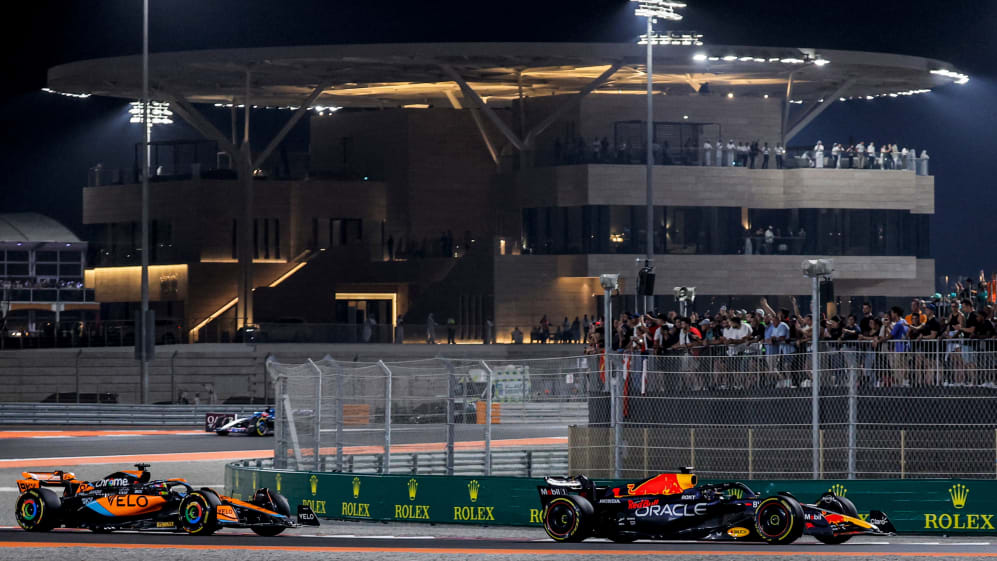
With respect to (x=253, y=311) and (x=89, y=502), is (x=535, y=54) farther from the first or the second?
(x=89, y=502)

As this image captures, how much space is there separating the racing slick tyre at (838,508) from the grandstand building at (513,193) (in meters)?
41.2

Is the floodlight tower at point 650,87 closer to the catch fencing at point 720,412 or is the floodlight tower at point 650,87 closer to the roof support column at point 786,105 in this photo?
the roof support column at point 786,105

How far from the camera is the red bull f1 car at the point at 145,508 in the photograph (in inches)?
771

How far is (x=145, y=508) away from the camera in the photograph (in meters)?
20.1

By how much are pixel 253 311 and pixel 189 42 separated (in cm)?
1375

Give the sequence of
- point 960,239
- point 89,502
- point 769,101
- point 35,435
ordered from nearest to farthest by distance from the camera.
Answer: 1. point 89,502
2. point 35,435
3. point 769,101
4. point 960,239

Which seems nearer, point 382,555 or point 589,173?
point 382,555

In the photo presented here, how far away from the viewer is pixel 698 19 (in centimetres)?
7194

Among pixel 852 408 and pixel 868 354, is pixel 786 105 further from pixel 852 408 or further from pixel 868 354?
pixel 852 408

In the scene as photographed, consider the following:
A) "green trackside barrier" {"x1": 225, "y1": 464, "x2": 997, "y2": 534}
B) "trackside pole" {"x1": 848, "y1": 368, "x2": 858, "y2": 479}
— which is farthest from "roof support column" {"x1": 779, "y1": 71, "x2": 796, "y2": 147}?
"trackside pole" {"x1": 848, "y1": 368, "x2": 858, "y2": 479}

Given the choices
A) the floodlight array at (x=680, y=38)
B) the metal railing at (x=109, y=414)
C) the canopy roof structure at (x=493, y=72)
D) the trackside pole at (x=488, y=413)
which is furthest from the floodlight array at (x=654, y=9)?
the trackside pole at (x=488, y=413)

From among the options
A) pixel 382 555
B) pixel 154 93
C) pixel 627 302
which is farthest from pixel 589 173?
pixel 382 555

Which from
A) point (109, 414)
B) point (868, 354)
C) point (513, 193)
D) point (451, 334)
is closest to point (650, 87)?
point (451, 334)

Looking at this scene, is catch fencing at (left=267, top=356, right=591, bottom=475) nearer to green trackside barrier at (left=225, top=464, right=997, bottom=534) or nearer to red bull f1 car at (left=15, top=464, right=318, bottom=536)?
green trackside barrier at (left=225, top=464, right=997, bottom=534)
